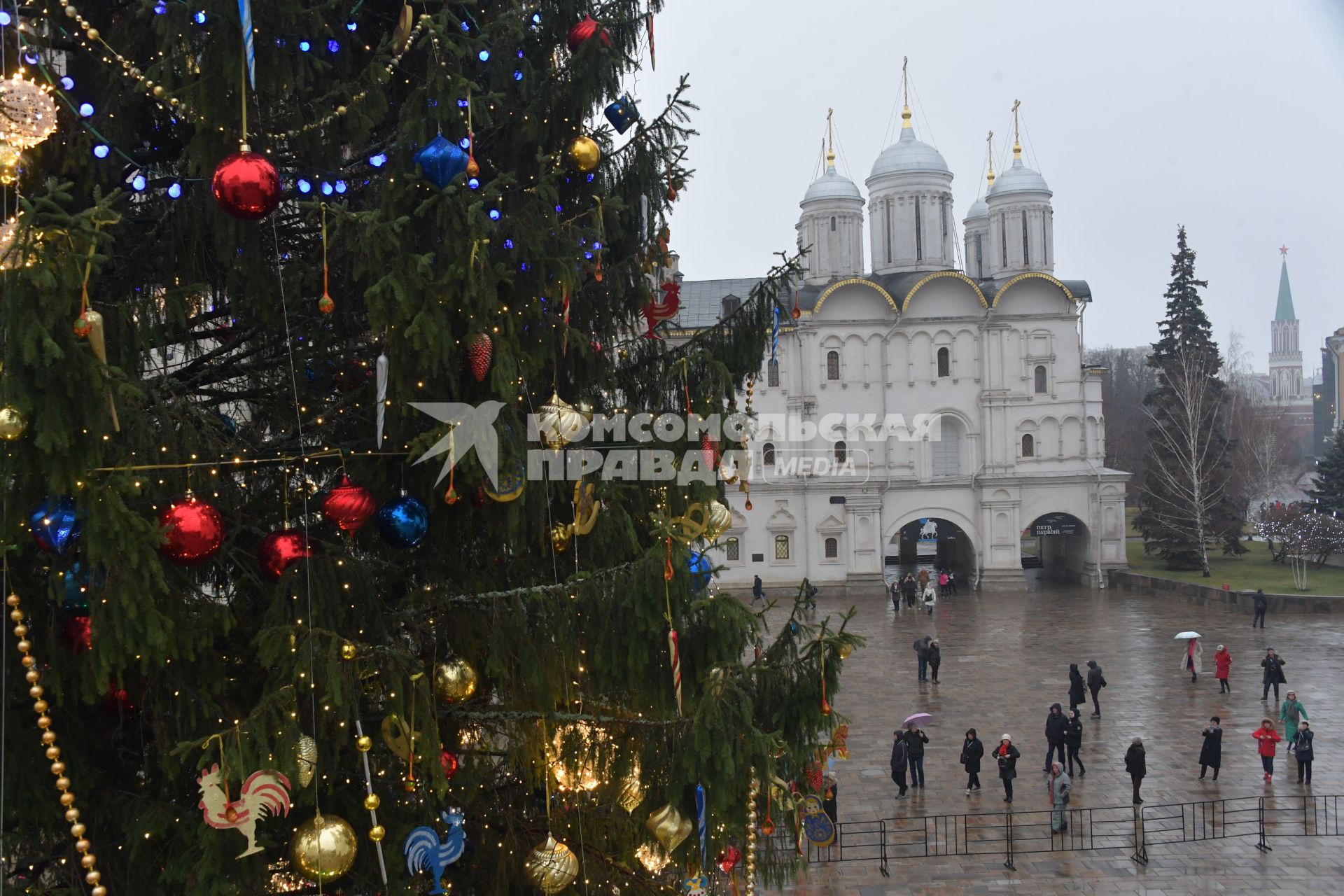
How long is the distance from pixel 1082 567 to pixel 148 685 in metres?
35.6

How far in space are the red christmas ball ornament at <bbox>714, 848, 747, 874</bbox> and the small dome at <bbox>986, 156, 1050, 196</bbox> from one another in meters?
36.9

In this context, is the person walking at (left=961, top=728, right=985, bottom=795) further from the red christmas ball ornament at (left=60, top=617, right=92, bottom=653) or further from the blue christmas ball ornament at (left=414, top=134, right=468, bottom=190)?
the red christmas ball ornament at (left=60, top=617, right=92, bottom=653)

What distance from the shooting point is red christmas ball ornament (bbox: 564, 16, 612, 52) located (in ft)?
19.3

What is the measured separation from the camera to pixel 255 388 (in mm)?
5777

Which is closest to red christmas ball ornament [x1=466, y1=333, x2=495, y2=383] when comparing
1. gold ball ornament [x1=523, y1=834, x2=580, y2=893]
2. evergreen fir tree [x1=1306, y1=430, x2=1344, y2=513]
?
gold ball ornament [x1=523, y1=834, x2=580, y2=893]

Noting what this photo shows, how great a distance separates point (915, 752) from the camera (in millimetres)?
13914

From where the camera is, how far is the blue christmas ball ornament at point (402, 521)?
5035 millimetres

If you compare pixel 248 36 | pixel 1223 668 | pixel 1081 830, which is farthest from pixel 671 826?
pixel 1223 668

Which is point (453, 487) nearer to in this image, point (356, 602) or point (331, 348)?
point (356, 602)

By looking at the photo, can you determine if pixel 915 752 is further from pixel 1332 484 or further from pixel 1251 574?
pixel 1332 484

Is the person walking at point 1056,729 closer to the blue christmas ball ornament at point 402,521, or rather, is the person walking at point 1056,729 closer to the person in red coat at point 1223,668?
the person in red coat at point 1223,668

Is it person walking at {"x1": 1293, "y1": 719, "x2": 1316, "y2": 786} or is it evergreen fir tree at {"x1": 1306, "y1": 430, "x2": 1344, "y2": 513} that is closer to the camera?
person walking at {"x1": 1293, "y1": 719, "x2": 1316, "y2": 786}

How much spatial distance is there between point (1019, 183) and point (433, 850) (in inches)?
1536

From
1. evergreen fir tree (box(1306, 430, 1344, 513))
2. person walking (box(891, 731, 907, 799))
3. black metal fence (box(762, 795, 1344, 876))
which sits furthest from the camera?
evergreen fir tree (box(1306, 430, 1344, 513))
